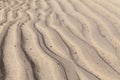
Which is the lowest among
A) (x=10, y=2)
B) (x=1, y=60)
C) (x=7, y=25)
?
(x=10, y=2)

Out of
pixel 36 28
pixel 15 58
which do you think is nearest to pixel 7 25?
pixel 36 28

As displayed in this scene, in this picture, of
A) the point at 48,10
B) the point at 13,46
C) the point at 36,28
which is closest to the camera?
the point at 13,46

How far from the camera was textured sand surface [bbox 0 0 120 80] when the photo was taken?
2.98 meters

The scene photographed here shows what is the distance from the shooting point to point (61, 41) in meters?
3.61

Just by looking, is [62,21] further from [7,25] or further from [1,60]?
[1,60]

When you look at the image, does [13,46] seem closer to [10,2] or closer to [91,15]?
[91,15]

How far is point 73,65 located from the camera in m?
3.08

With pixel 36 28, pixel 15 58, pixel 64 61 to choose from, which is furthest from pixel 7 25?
pixel 64 61

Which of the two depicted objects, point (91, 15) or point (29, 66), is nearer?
point (29, 66)

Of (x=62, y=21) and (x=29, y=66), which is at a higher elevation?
(x=29, y=66)

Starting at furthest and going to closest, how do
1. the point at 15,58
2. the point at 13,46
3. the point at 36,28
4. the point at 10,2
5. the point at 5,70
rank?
the point at 10,2, the point at 36,28, the point at 13,46, the point at 15,58, the point at 5,70

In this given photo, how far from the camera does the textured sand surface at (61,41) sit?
2.98 m

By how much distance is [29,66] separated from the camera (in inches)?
121

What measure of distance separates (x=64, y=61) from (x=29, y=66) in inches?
14.4
